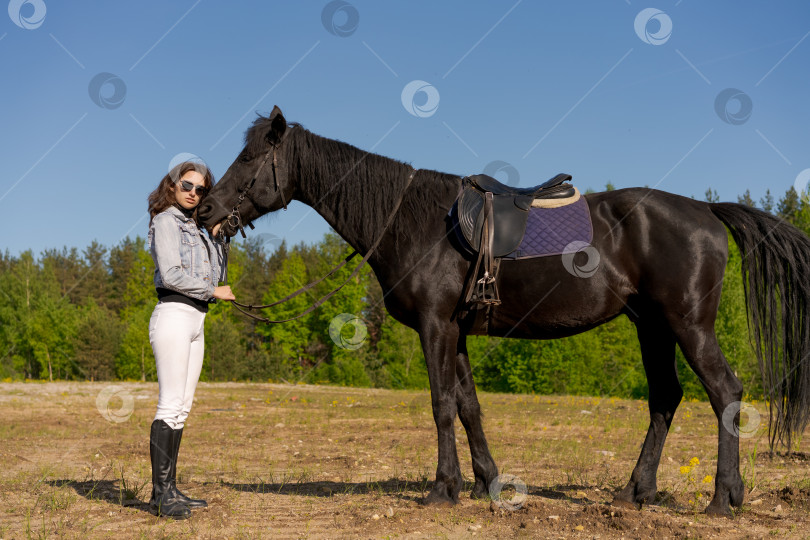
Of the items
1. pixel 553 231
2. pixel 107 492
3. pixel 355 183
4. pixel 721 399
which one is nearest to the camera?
pixel 721 399

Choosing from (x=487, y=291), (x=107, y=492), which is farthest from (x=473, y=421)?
(x=107, y=492)

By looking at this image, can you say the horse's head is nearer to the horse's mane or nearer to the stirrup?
the horse's mane

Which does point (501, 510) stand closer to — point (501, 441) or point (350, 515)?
point (350, 515)

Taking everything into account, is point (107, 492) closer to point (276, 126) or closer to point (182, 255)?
point (182, 255)

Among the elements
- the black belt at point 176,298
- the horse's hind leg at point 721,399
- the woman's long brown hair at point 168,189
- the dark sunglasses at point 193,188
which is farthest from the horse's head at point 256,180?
the horse's hind leg at point 721,399

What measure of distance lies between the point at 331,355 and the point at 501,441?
1661 inches

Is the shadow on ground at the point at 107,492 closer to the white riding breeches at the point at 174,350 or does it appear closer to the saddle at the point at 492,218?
the white riding breeches at the point at 174,350

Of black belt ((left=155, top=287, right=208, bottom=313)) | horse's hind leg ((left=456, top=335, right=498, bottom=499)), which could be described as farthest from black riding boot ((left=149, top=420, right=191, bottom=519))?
horse's hind leg ((left=456, top=335, right=498, bottom=499))

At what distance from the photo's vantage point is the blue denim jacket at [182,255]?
474 cm

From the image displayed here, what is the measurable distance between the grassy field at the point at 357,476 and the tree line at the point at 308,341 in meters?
17.9

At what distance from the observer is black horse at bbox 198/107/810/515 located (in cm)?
504

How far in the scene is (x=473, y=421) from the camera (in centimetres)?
551

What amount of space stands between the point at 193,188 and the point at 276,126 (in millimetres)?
909

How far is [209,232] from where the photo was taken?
205 inches
